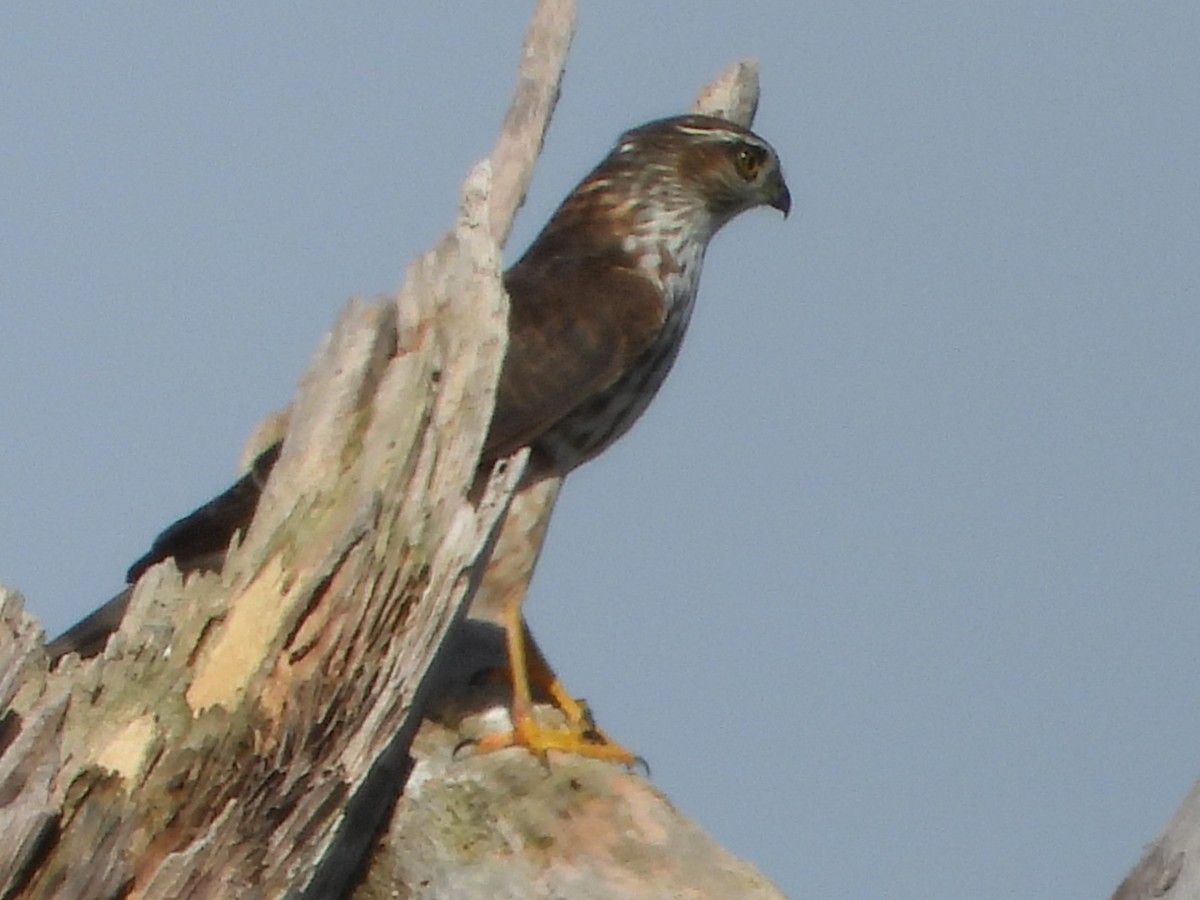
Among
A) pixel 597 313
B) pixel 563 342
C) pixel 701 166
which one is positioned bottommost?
pixel 563 342

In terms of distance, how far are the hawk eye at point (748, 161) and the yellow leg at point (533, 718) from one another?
1.84 m

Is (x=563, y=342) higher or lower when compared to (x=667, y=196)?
lower

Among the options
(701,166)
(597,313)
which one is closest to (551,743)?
(597,313)

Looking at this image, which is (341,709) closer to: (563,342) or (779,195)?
(563,342)

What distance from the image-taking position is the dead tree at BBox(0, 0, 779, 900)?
412cm

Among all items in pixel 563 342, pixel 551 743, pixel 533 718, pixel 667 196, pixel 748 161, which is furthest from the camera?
pixel 748 161

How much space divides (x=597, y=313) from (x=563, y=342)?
0.55ft

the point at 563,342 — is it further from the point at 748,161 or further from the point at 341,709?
the point at 341,709

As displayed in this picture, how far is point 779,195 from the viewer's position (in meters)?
7.40

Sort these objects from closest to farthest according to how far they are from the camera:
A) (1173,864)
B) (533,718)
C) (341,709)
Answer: (1173,864) < (341,709) < (533,718)

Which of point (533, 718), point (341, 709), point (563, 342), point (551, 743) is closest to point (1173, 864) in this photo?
Answer: point (341, 709)

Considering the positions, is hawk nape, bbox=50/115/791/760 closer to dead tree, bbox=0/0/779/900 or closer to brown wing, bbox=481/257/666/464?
brown wing, bbox=481/257/666/464

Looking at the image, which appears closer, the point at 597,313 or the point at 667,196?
the point at 597,313

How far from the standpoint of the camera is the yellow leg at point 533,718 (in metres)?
5.59
